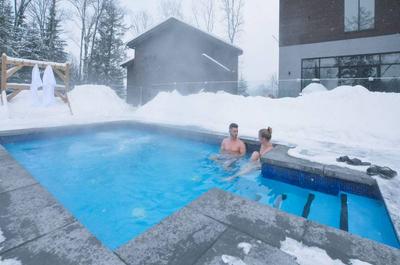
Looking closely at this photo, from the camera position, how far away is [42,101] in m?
Result: 8.34

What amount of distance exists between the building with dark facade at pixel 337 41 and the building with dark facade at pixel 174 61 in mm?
3862

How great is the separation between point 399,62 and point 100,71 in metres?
23.0

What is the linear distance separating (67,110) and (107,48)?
1632cm

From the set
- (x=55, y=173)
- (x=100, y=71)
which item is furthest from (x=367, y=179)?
(x=100, y=71)

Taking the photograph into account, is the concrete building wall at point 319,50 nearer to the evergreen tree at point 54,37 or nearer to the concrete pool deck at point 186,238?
the concrete pool deck at point 186,238

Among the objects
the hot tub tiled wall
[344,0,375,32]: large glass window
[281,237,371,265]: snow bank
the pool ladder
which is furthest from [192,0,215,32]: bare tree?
[281,237,371,265]: snow bank

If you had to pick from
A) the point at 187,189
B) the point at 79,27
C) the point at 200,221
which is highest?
the point at 79,27

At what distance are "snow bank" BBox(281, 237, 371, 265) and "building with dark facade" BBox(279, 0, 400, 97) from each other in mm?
9968

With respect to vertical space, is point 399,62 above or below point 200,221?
above

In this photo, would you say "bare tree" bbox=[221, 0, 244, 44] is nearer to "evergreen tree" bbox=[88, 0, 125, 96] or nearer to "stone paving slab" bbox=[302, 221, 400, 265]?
"evergreen tree" bbox=[88, 0, 125, 96]

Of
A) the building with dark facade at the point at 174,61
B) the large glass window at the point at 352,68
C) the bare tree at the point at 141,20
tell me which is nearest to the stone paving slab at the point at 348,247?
the large glass window at the point at 352,68

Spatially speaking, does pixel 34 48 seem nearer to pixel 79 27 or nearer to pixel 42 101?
Result: pixel 79 27

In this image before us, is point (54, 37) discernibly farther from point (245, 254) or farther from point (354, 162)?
point (245, 254)

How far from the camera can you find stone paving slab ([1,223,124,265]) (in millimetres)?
1386
